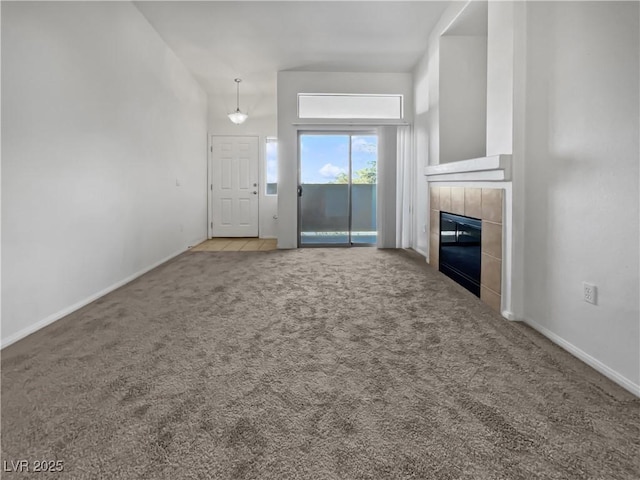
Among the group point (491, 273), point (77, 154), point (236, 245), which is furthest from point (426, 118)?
point (77, 154)

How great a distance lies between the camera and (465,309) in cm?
291

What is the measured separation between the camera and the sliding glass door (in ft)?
20.6

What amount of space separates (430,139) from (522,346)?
327 centimetres

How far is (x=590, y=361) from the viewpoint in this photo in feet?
6.44

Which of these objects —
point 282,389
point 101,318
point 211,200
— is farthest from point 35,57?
point 211,200

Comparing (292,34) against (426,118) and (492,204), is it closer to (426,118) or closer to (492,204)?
(426,118)

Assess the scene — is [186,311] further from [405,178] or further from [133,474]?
[405,178]

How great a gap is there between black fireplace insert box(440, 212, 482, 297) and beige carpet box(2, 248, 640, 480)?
0.50 metres

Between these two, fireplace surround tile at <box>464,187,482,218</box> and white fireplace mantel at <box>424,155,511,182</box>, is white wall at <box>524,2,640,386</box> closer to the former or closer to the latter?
white fireplace mantel at <box>424,155,511,182</box>

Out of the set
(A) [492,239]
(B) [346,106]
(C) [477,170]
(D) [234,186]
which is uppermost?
(B) [346,106]

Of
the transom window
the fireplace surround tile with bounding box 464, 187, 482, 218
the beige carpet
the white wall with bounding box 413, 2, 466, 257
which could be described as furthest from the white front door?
the fireplace surround tile with bounding box 464, 187, 482, 218

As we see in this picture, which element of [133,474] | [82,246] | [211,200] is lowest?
[133,474]

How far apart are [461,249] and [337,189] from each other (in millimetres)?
3013

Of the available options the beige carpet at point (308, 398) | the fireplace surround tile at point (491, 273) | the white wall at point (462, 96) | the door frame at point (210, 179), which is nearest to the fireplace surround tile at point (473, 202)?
the fireplace surround tile at point (491, 273)
